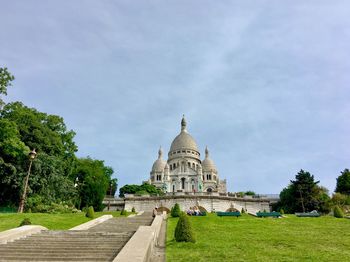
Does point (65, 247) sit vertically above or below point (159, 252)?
above

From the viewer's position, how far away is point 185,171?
8194cm

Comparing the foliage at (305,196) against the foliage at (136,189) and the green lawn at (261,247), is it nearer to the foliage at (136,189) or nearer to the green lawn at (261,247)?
the green lawn at (261,247)

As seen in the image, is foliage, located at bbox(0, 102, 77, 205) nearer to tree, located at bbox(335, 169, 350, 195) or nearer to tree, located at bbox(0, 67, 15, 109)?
tree, located at bbox(0, 67, 15, 109)

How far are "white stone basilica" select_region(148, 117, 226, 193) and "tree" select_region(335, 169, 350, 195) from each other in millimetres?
31098

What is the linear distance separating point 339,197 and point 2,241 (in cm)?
4317

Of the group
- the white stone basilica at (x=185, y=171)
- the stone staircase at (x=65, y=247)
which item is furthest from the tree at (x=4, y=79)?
the white stone basilica at (x=185, y=171)

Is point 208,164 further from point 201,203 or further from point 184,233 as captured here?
point 184,233

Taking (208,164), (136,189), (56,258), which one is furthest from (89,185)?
(208,164)

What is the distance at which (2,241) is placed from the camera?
10.4 metres

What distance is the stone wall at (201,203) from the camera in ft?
156

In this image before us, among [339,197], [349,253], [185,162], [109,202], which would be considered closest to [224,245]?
[349,253]

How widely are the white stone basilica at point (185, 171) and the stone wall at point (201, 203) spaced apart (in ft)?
89.6

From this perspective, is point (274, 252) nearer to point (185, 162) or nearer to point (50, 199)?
point (50, 199)

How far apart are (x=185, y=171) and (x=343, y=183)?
38.6 metres
